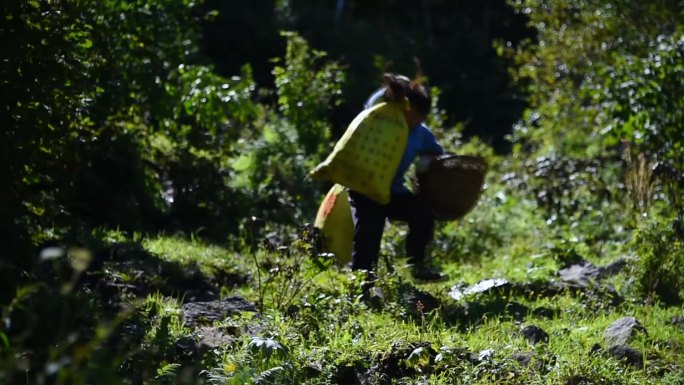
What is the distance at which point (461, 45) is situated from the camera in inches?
1017

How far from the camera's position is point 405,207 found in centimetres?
Result: 757

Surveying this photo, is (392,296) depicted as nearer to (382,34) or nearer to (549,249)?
(549,249)

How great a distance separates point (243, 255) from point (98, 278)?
191cm

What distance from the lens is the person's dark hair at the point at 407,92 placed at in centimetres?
730

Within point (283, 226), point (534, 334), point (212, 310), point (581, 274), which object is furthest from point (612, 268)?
point (212, 310)

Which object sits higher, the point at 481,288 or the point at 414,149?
the point at 414,149

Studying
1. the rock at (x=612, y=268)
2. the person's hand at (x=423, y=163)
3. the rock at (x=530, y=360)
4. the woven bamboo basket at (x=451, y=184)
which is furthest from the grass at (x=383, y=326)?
the person's hand at (x=423, y=163)

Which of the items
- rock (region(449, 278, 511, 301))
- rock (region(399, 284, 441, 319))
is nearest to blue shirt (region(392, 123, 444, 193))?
rock (region(449, 278, 511, 301))

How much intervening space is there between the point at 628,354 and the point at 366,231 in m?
2.02

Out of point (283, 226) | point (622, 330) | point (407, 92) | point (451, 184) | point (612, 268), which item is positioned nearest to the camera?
point (622, 330)

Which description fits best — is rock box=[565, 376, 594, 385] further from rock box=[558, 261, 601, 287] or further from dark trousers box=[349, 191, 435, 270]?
rock box=[558, 261, 601, 287]

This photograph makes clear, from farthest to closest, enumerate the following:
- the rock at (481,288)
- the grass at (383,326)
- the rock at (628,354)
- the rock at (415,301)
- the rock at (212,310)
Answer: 1. the rock at (481,288)
2. the rock at (415,301)
3. the rock at (212,310)
4. the rock at (628,354)
5. the grass at (383,326)

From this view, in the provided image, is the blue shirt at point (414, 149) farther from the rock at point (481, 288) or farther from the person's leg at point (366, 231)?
the rock at point (481, 288)

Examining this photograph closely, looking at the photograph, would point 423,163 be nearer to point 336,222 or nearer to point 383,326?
point 336,222
